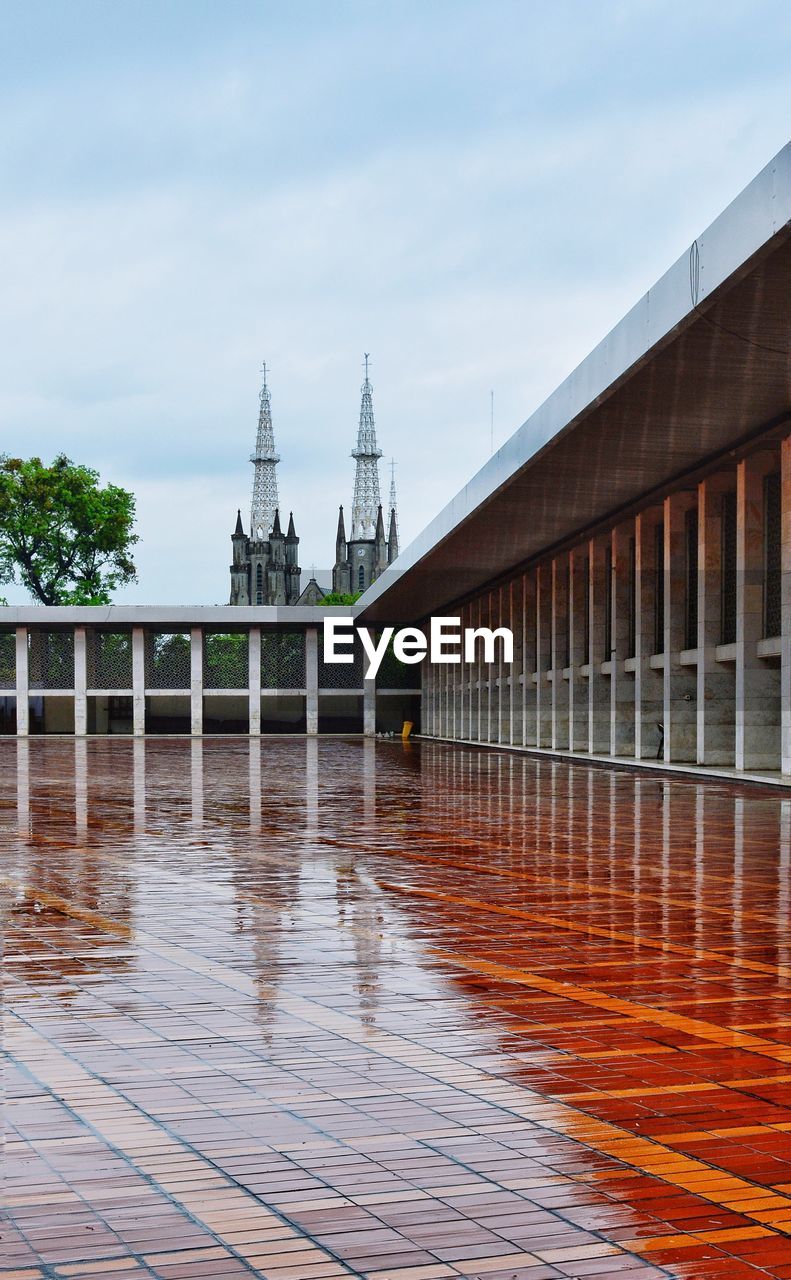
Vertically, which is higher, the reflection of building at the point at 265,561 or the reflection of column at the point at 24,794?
the reflection of building at the point at 265,561

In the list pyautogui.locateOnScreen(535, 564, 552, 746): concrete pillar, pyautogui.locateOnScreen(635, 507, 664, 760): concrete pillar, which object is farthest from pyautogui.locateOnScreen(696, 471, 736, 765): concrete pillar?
pyautogui.locateOnScreen(535, 564, 552, 746): concrete pillar

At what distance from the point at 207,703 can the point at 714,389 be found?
39.1 m

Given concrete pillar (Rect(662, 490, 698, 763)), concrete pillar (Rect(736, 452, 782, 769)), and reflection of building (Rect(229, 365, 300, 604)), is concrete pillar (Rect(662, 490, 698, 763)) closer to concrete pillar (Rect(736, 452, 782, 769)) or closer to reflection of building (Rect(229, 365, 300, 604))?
concrete pillar (Rect(736, 452, 782, 769))

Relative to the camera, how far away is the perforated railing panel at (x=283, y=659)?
54875 millimetres

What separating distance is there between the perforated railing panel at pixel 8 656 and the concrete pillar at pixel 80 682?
2.23 m

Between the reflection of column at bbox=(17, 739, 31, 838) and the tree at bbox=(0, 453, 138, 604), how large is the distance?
34.1 m

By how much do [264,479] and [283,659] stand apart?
89.4 metres

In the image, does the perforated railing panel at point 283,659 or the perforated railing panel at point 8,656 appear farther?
the perforated railing panel at point 283,659

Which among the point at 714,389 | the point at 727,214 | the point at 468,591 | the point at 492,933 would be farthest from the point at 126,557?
the point at 492,933

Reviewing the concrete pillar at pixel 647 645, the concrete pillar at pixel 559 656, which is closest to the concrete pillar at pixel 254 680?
the concrete pillar at pixel 559 656

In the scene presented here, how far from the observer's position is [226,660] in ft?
181

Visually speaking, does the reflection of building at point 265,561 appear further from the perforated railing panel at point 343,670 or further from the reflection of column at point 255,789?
the reflection of column at point 255,789

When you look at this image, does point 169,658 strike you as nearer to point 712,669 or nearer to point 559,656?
point 559,656

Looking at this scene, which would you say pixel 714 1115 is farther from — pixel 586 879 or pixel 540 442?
pixel 540 442
